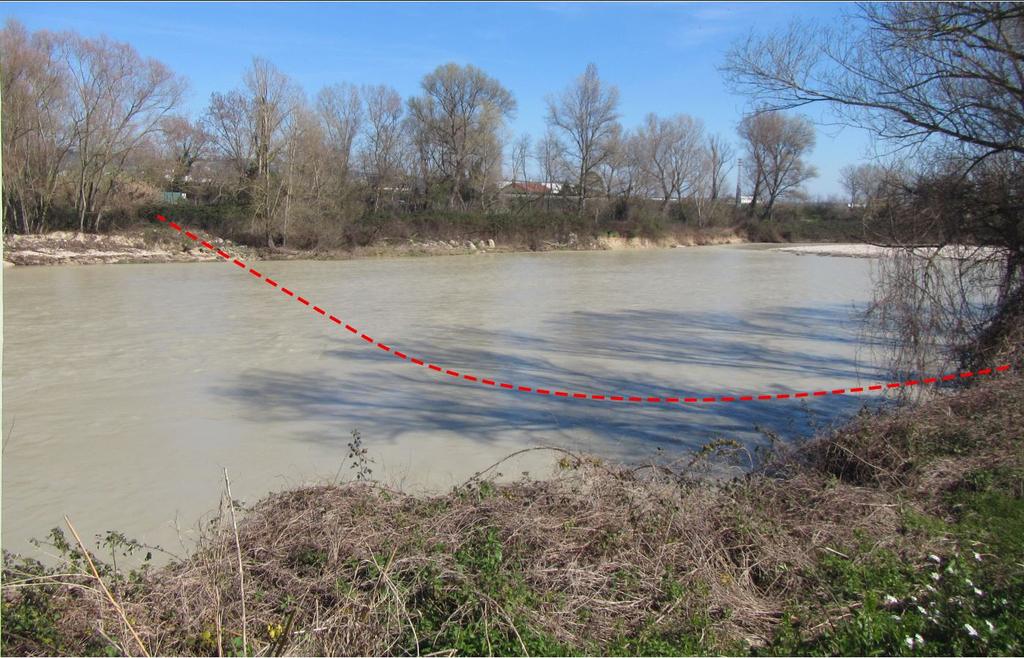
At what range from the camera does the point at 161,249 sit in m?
35.0

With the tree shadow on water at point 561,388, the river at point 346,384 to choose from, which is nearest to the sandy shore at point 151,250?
the river at point 346,384

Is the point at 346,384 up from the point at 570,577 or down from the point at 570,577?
down

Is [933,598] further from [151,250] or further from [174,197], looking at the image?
[174,197]

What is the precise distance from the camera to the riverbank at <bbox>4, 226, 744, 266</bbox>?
31.6 meters

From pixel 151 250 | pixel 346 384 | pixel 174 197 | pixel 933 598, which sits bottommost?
pixel 346 384

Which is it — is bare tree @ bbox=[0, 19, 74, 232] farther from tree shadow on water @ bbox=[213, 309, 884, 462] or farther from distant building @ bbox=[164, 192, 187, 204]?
tree shadow on water @ bbox=[213, 309, 884, 462]

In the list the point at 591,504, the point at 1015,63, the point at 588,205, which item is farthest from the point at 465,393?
the point at 588,205

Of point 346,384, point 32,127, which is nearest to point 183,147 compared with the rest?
point 32,127

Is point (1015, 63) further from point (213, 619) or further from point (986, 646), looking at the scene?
point (213, 619)

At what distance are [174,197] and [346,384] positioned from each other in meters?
39.0

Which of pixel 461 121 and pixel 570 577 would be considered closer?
pixel 570 577

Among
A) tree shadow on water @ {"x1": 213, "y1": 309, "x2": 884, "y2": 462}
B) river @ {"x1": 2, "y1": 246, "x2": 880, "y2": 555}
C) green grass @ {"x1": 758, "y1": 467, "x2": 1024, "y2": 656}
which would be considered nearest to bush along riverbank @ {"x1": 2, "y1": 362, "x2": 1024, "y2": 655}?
green grass @ {"x1": 758, "y1": 467, "x2": 1024, "y2": 656}

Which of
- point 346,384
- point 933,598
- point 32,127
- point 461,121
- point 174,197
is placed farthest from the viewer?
point 461,121

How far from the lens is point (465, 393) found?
32.0 ft
